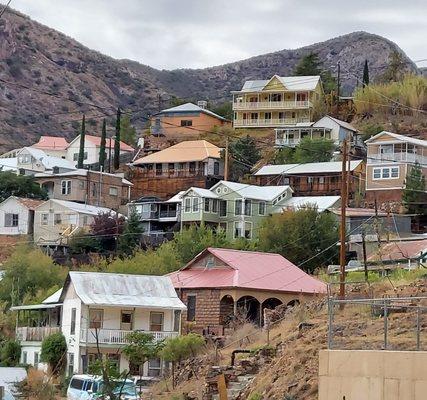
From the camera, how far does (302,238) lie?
74188 mm

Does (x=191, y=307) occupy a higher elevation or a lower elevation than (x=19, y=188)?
lower

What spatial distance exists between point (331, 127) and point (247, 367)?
8255cm

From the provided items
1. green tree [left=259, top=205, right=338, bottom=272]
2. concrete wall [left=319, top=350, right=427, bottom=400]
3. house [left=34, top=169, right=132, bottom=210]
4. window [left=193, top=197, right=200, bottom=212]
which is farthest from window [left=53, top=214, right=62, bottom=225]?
concrete wall [left=319, top=350, right=427, bottom=400]

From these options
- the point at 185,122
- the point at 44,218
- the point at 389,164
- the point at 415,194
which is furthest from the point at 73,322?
the point at 185,122

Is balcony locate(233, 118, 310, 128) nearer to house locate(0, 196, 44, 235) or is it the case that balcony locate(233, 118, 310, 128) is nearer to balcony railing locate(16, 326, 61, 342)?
house locate(0, 196, 44, 235)

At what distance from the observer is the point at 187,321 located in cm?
5781

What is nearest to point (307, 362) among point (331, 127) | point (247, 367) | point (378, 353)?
point (247, 367)

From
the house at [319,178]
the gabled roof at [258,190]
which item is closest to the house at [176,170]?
the house at [319,178]

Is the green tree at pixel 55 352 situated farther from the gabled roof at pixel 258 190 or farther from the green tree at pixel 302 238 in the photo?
the gabled roof at pixel 258 190

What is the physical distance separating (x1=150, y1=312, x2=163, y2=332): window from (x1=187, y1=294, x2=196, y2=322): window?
3327mm

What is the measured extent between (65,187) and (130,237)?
2318 cm

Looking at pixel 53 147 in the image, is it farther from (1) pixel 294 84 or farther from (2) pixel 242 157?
(2) pixel 242 157

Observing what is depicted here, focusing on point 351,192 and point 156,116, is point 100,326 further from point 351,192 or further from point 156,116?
point 156,116

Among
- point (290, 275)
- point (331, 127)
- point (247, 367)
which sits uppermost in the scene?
point (331, 127)
